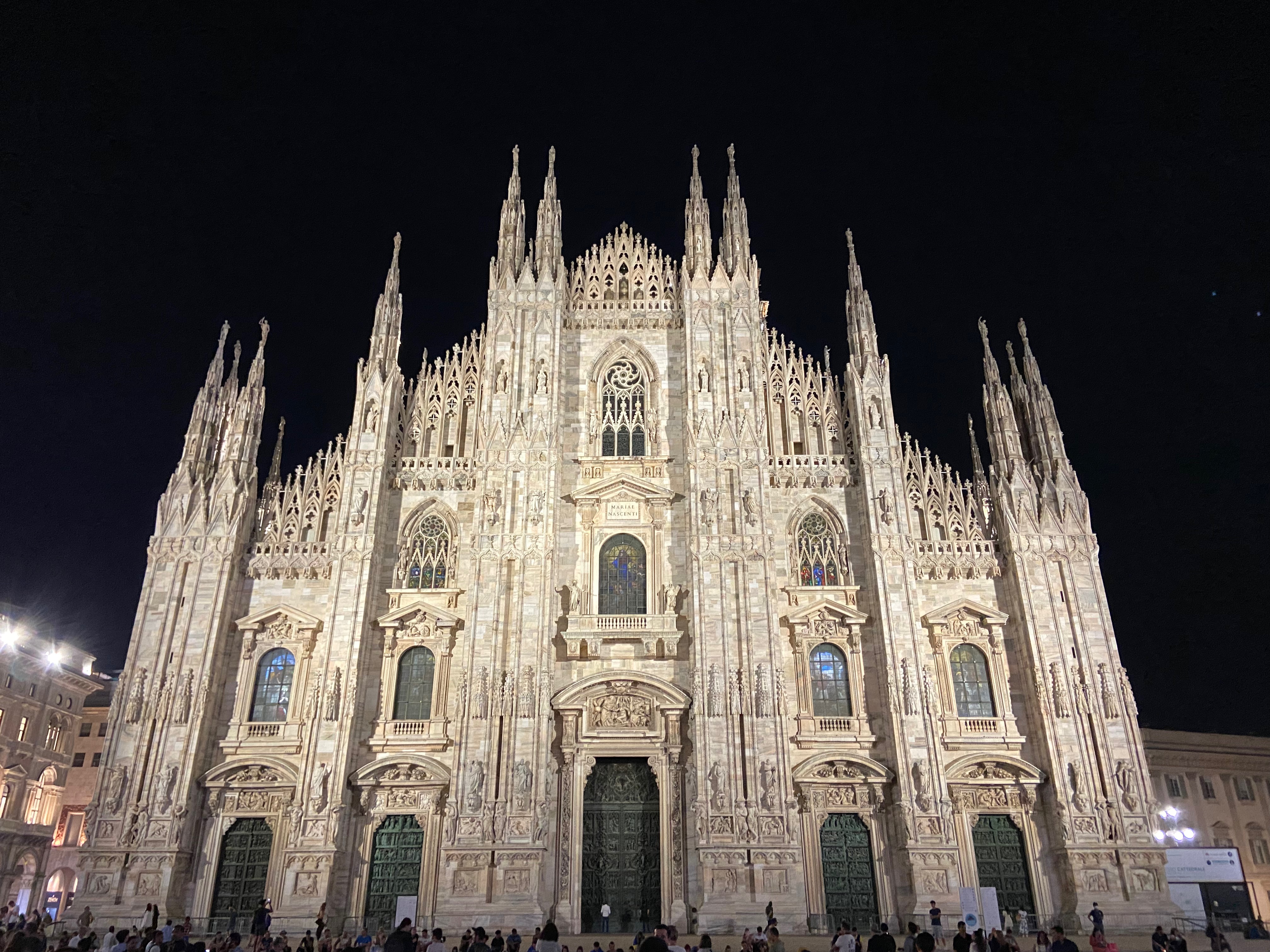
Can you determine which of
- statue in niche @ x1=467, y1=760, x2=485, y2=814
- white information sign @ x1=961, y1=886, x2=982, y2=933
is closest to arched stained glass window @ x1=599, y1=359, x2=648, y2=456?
statue in niche @ x1=467, y1=760, x2=485, y2=814

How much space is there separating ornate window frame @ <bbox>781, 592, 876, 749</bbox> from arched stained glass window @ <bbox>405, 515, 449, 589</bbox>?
11.8 m

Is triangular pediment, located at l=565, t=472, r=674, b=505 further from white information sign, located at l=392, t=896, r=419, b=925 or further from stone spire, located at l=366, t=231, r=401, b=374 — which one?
white information sign, located at l=392, t=896, r=419, b=925

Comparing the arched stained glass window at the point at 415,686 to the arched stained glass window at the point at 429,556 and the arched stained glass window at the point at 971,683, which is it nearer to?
the arched stained glass window at the point at 429,556

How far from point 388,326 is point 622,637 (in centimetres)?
1477

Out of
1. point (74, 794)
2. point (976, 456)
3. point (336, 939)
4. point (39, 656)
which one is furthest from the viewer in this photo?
point (74, 794)

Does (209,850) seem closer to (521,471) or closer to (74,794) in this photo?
(521,471)

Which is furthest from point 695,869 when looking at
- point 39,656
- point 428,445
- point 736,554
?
point 39,656

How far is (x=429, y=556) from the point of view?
3234cm

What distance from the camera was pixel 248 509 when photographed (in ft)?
106

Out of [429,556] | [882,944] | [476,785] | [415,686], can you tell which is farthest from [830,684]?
[882,944]

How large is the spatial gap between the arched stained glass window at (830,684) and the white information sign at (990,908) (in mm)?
6276

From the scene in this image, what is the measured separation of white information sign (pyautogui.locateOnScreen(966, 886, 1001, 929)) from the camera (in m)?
25.9

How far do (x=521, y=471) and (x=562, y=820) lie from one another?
11.4 meters

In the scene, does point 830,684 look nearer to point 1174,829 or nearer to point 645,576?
point 645,576
